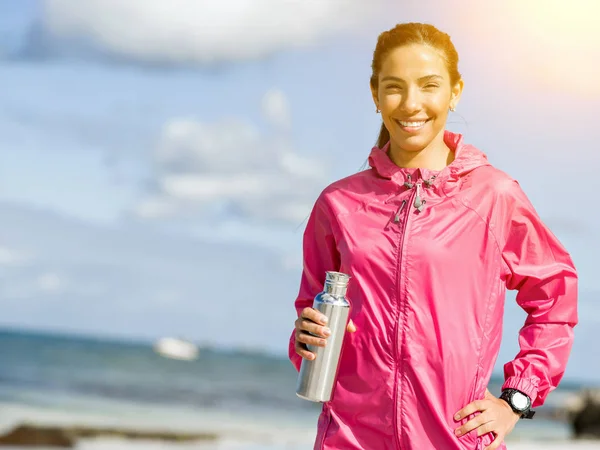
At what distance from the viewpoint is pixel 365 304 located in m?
2.14

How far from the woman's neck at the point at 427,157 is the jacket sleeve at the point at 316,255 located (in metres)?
0.22

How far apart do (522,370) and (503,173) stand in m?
0.47

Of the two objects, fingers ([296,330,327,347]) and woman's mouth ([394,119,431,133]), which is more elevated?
woman's mouth ([394,119,431,133])

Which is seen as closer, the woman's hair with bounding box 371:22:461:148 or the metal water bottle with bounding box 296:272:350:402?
the metal water bottle with bounding box 296:272:350:402

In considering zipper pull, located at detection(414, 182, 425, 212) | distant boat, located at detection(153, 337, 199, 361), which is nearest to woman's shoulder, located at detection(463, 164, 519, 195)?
zipper pull, located at detection(414, 182, 425, 212)

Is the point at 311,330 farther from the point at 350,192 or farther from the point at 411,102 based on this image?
the point at 411,102

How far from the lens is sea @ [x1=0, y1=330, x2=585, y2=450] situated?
12484 mm

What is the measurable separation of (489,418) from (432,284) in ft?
1.07

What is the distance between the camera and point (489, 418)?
2.09 metres

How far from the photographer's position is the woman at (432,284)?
82.0 inches

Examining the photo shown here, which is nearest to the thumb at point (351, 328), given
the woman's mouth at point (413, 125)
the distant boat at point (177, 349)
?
the woman's mouth at point (413, 125)

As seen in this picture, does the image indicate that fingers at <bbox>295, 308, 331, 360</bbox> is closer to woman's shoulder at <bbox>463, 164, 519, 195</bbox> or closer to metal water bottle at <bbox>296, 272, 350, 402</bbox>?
metal water bottle at <bbox>296, 272, 350, 402</bbox>

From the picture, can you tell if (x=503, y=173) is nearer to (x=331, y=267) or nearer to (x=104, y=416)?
(x=331, y=267)

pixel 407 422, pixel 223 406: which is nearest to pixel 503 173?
pixel 407 422
